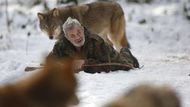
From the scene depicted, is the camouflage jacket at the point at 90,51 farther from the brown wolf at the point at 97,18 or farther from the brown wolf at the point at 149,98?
the brown wolf at the point at 149,98

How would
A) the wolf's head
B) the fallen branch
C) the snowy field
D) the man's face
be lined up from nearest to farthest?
the snowy field, the man's face, the fallen branch, the wolf's head

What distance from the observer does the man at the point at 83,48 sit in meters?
6.22

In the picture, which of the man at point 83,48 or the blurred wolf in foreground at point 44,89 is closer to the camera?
the blurred wolf in foreground at point 44,89

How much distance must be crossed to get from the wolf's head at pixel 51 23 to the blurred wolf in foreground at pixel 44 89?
25.7ft

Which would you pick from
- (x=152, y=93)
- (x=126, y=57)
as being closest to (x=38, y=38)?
(x=126, y=57)

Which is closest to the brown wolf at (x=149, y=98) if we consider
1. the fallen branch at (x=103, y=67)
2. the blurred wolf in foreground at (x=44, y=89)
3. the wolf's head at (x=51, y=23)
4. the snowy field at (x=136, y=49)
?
the blurred wolf in foreground at (x=44, y=89)

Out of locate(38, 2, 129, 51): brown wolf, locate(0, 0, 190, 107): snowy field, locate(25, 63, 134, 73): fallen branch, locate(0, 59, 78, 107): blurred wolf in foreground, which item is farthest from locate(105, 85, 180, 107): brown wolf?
locate(38, 2, 129, 51): brown wolf

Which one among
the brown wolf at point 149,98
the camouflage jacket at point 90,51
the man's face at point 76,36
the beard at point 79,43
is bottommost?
the camouflage jacket at point 90,51

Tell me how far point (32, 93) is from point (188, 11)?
13.1 m

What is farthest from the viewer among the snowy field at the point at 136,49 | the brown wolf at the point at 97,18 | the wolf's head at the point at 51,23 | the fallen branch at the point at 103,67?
the brown wolf at the point at 97,18

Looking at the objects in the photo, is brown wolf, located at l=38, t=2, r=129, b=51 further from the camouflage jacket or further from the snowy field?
the camouflage jacket

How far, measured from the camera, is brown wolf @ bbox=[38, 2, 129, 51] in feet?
32.1

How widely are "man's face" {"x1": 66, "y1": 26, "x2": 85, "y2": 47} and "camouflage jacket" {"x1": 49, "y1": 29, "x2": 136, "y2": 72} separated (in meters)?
0.12

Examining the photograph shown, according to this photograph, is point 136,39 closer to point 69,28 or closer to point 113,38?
point 113,38
